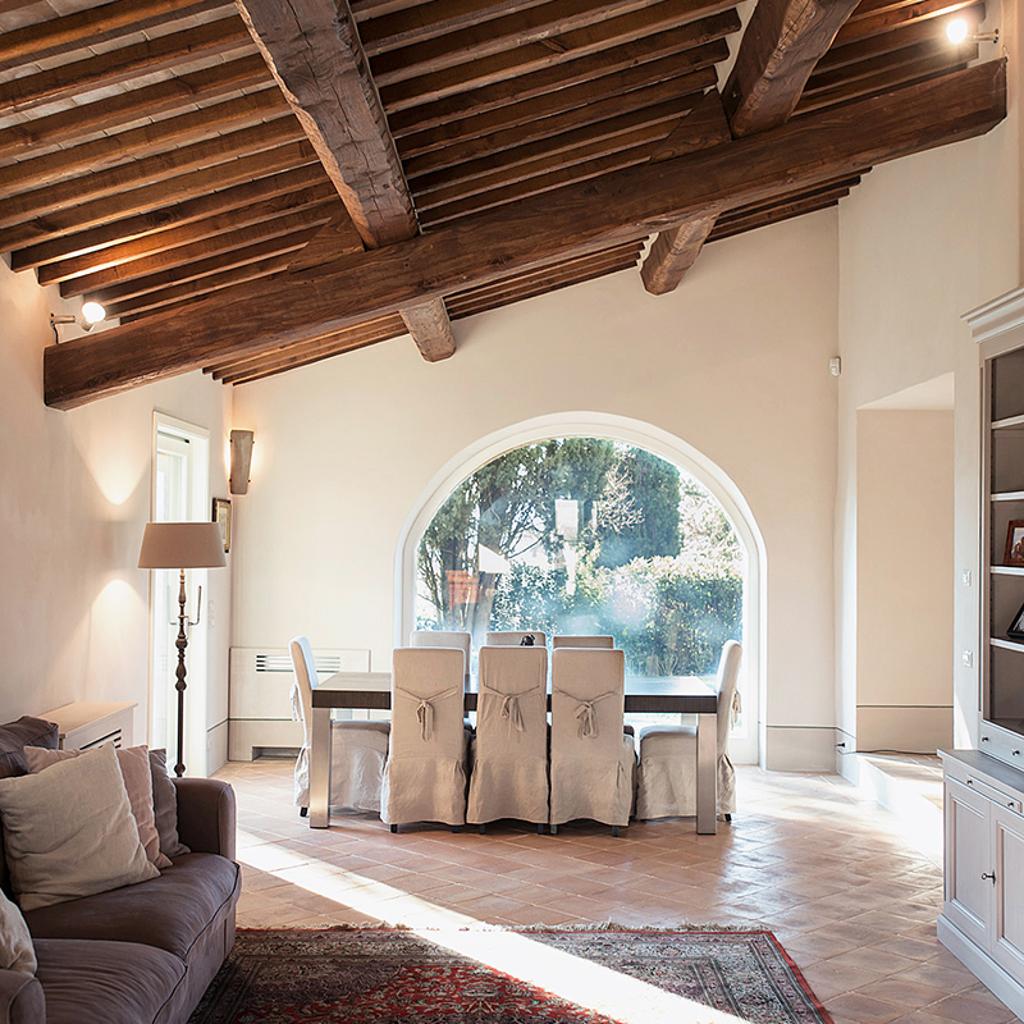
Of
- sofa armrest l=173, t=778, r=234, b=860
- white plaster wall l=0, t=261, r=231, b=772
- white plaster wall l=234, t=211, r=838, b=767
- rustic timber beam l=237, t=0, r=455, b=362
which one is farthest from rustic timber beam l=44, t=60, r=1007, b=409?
white plaster wall l=234, t=211, r=838, b=767

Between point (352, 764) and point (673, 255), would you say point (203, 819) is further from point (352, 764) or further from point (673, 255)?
point (673, 255)

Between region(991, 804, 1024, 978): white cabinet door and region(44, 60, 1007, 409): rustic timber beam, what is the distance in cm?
276

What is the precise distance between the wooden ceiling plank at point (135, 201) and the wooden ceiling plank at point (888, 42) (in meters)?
2.48

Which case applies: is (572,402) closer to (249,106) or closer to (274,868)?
(274,868)

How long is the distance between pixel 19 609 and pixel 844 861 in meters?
3.95

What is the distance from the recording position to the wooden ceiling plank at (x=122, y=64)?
3312mm

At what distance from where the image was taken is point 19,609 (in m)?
4.69

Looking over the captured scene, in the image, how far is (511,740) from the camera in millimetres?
6219

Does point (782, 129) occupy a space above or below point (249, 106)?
above

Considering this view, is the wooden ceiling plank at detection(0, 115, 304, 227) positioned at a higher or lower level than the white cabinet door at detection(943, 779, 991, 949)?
higher

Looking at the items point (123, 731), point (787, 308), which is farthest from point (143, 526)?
point (787, 308)

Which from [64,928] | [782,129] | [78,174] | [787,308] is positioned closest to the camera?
[64,928]

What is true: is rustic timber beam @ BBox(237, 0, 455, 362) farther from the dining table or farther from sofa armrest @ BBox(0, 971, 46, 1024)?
the dining table

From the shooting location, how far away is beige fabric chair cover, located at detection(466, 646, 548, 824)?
6.18m
